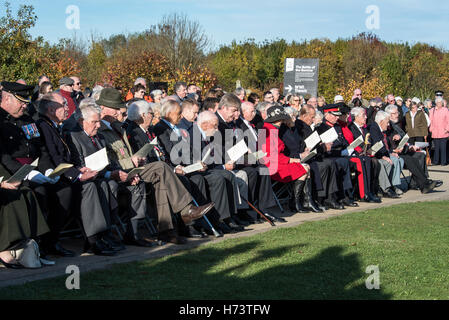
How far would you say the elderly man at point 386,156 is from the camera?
13867 millimetres

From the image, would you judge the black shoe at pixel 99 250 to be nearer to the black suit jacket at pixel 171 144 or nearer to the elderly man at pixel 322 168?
the black suit jacket at pixel 171 144

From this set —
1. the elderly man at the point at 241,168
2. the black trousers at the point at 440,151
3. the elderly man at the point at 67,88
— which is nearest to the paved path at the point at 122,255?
the elderly man at the point at 241,168

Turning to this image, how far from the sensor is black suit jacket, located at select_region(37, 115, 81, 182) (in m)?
7.95

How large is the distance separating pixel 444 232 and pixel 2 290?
6.35m

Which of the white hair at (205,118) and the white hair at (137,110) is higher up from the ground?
the white hair at (137,110)

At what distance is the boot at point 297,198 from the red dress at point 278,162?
147mm

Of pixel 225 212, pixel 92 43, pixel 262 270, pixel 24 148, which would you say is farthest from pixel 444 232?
pixel 92 43

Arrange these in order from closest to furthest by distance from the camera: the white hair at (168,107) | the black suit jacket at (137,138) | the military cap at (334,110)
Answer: the black suit jacket at (137,138), the white hair at (168,107), the military cap at (334,110)

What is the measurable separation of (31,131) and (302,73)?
20698 mm

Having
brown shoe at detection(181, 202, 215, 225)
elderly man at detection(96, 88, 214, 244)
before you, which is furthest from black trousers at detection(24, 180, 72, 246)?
brown shoe at detection(181, 202, 215, 225)

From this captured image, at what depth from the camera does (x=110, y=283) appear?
6.33 metres

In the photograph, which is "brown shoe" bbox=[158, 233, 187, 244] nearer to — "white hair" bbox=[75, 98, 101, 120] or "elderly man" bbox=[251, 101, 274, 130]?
"white hair" bbox=[75, 98, 101, 120]

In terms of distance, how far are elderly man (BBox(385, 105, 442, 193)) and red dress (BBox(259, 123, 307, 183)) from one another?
420 centimetres

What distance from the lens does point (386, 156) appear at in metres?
14.1
